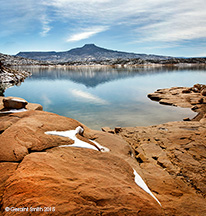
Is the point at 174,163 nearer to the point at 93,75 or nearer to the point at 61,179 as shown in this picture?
the point at 61,179

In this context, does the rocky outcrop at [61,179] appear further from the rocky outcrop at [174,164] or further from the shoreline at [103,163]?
the rocky outcrop at [174,164]

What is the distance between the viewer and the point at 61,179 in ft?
12.2

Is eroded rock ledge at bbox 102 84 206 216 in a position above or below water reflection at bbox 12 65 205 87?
below

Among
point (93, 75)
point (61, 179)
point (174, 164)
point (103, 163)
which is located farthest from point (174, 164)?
point (93, 75)

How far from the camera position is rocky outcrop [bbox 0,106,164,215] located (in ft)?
10.4

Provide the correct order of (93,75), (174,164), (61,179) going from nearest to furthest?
(61,179) → (174,164) → (93,75)

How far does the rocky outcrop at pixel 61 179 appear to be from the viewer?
3162mm

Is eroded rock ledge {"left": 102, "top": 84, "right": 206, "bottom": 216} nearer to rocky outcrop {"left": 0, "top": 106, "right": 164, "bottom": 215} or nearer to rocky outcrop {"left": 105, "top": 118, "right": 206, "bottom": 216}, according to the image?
rocky outcrop {"left": 105, "top": 118, "right": 206, "bottom": 216}

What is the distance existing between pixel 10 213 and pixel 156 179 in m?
5.28

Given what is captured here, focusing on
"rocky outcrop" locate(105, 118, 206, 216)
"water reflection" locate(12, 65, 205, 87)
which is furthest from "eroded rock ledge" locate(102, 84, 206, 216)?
"water reflection" locate(12, 65, 205, 87)

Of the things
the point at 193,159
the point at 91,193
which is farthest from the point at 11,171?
the point at 193,159

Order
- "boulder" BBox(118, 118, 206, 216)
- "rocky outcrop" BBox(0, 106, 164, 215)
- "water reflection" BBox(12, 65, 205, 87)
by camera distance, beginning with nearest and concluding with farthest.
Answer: "rocky outcrop" BBox(0, 106, 164, 215), "boulder" BBox(118, 118, 206, 216), "water reflection" BBox(12, 65, 205, 87)

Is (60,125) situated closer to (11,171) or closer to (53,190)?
(11,171)

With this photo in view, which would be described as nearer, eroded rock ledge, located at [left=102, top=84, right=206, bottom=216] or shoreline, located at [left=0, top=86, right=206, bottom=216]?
shoreline, located at [left=0, top=86, right=206, bottom=216]
